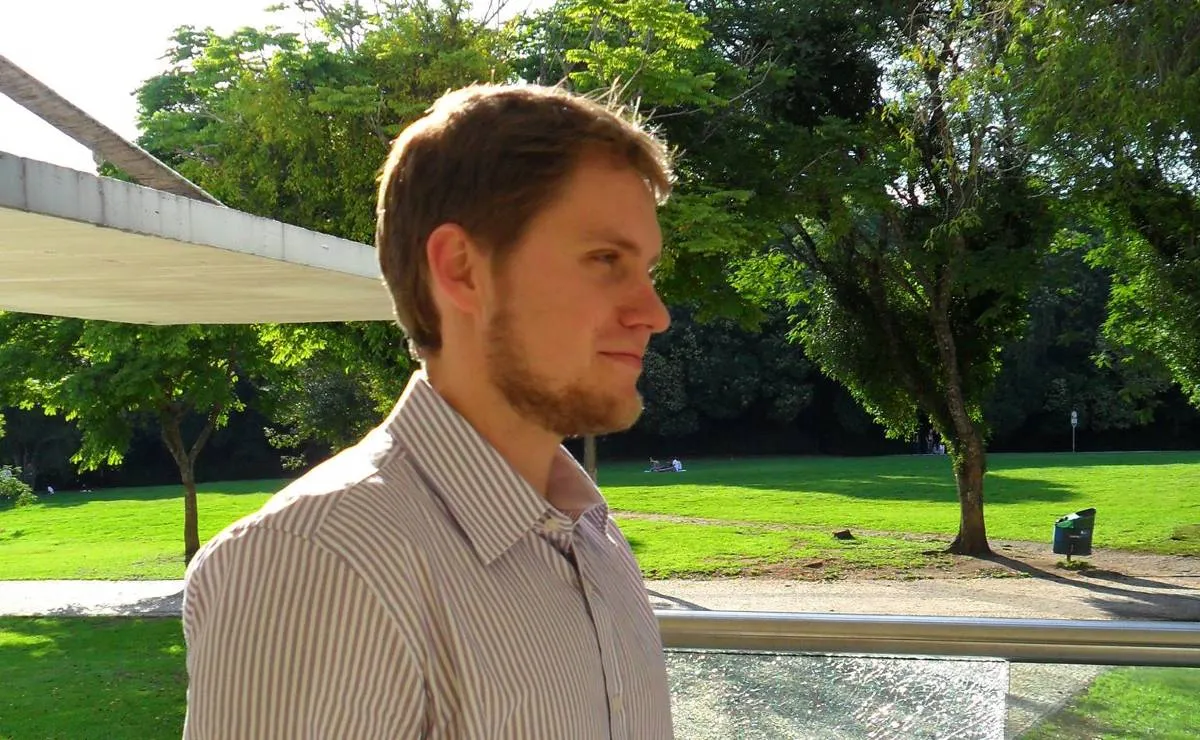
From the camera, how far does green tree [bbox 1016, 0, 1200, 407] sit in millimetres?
9812

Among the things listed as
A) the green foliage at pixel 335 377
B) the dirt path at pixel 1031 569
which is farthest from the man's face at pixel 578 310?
the dirt path at pixel 1031 569

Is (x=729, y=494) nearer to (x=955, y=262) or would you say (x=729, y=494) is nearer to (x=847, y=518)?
(x=847, y=518)

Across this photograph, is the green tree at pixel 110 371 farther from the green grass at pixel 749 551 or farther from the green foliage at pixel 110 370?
the green grass at pixel 749 551

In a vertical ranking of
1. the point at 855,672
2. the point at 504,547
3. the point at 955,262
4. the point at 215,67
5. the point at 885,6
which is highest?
the point at 885,6

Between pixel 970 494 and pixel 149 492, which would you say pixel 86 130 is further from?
pixel 149 492

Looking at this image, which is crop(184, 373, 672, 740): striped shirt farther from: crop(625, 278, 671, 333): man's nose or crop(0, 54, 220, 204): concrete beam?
crop(0, 54, 220, 204): concrete beam

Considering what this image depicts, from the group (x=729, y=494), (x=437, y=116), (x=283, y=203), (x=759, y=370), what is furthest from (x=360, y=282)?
(x=759, y=370)

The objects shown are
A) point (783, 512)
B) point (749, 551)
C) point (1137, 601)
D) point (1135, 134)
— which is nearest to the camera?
→ point (1135, 134)

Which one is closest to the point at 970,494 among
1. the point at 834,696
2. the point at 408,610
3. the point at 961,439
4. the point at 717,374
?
the point at 961,439

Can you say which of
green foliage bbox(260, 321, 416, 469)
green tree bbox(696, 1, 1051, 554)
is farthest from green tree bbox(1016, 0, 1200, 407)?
green foliage bbox(260, 321, 416, 469)

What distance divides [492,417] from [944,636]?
68.0 inches

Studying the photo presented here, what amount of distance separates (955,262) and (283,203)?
1066 centimetres

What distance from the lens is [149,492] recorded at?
150 ft

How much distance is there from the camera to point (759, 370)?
52.1 meters
